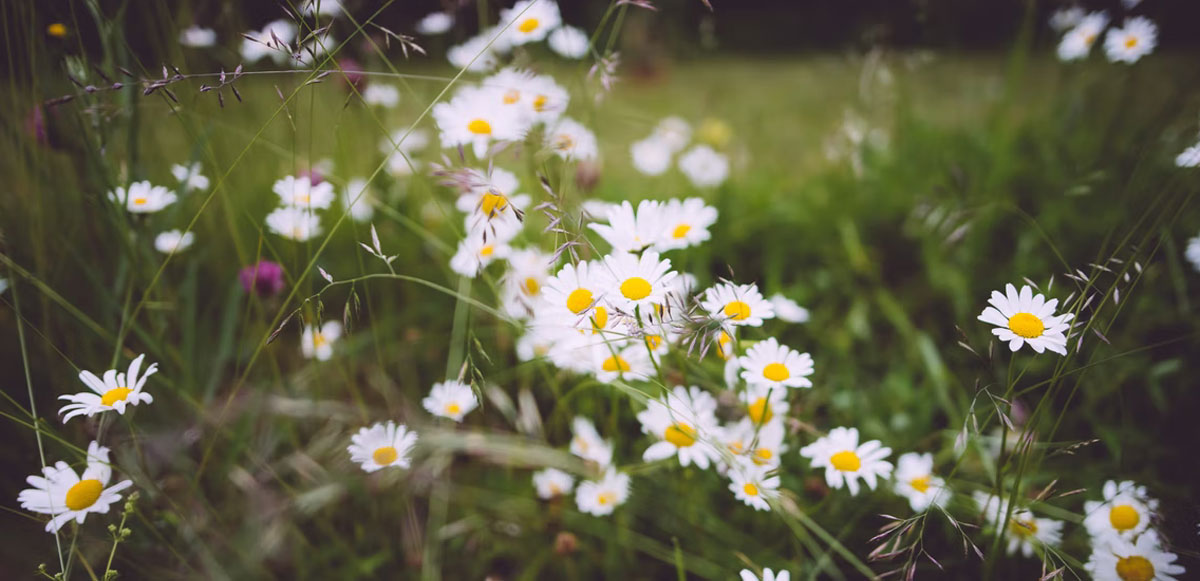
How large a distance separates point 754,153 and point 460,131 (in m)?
1.03

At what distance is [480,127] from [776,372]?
0.46 meters

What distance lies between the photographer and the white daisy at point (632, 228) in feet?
2.08

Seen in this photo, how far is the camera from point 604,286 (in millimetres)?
597

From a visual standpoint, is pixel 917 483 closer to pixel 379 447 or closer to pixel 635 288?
pixel 635 288

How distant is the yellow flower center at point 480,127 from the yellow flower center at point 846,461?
1.76 ft

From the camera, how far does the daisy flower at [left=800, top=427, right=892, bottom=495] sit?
2.15 ft

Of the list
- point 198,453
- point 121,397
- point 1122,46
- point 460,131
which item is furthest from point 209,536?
point 1122,46

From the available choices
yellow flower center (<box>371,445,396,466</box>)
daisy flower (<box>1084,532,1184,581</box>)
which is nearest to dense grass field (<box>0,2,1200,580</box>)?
daisy flower (<box>1084,532,1184,581</box>)

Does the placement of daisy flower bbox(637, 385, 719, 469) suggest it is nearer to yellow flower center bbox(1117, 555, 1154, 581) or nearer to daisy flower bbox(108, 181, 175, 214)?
yellow flower center bbox(1117, 555, 1154, 581)

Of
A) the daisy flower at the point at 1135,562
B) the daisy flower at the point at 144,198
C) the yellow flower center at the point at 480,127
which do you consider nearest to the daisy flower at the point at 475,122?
the yellow flower center at the point at 480,127

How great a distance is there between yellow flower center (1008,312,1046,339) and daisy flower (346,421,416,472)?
56 cm

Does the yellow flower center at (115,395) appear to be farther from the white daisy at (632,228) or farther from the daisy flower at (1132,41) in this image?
the daisy flower at (1132,41)

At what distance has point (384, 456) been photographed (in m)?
0.68

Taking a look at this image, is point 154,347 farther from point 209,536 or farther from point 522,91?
point 522,91
